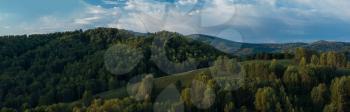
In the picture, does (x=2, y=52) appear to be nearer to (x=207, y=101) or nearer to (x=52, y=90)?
(x=52, y=90)

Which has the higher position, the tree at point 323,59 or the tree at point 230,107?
the tree at point 323,59

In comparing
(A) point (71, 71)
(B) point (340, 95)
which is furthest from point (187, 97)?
A: (A) point (71, 71)

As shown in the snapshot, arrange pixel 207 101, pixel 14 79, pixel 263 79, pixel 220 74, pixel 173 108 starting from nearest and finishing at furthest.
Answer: pixel 173 108, pixel 207 101, pixel 263 79, pixel 220 74, pixel 14 79

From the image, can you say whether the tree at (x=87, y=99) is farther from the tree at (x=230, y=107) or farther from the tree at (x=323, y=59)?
the tree at (x=323, y=59)

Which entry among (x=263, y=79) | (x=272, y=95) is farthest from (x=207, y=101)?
(x=263, y=79)

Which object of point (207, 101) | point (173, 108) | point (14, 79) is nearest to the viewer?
point (173, 108)

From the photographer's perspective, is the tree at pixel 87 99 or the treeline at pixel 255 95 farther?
the tree at pixel 87 99

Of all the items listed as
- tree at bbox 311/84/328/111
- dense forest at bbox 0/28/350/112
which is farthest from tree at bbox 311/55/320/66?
tree at bbox 311/84/328/111

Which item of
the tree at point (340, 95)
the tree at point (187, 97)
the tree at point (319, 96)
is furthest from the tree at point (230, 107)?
the tree at point (340, 95)

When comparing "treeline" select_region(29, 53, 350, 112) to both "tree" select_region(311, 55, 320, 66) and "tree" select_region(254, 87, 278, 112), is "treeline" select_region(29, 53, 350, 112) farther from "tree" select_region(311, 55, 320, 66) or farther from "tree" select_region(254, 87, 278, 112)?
"tree" select_region(311, 55, 320, 66)
